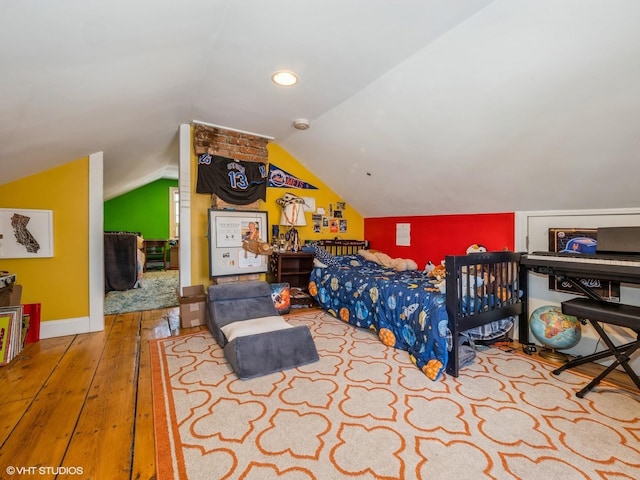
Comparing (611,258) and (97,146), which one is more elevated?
(97,146)

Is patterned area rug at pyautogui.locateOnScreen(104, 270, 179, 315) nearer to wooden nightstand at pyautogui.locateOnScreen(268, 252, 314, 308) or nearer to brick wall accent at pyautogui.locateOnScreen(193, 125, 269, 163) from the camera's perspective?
wooden nightstand at pyautogui.locateOnScreen(268, 252, 314, 308)

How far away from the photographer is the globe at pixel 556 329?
7.68ft

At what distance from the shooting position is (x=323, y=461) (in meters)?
1.37

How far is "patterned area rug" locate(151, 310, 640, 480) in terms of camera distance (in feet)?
4.38

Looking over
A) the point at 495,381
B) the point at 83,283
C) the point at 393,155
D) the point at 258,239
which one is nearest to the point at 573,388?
the point at 495,381

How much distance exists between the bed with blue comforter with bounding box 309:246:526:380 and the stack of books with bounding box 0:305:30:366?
116 inches

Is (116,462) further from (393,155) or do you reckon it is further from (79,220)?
(393,155)

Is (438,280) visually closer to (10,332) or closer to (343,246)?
(343,246)

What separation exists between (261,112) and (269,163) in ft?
3.63

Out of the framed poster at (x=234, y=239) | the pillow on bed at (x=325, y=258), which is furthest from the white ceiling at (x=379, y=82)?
the pillow on bed at (x=325, y=258)

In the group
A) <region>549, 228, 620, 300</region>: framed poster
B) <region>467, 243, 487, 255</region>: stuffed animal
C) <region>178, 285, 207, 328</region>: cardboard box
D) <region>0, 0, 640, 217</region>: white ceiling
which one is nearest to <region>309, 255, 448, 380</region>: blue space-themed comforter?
<region>467, 243, 487, 255</region>: stuffed animal

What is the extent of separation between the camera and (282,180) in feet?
14.1

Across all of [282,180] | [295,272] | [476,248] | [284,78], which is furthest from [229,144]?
[476,248]

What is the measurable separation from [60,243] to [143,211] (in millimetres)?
4996
